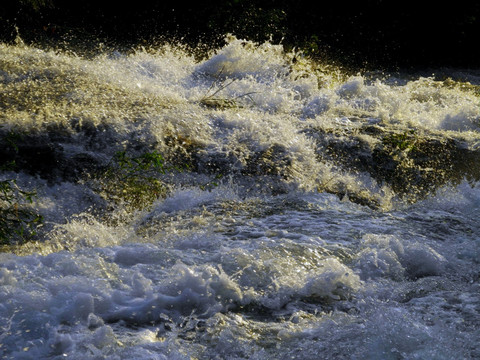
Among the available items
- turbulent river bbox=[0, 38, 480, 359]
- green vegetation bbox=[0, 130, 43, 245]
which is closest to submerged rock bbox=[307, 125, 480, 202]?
turbulent river bbox=[0, 38, 480, 359]

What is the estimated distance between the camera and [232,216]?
425 centimetres

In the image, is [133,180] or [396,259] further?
[133,180]

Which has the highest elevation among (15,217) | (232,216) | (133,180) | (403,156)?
(403,156)

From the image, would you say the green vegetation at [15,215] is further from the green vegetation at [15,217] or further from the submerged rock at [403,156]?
the submerged rock at [403,156]

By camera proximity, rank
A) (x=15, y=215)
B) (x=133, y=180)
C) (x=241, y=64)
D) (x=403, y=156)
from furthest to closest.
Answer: (x=241, y=64) < (x=403, y=156) < (x=133, y=180) < (x=15, y=215)

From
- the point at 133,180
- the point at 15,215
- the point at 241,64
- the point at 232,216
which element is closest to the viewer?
the point at 15,215

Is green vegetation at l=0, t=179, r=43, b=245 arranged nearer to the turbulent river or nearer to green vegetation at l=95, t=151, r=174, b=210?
the turbulent river

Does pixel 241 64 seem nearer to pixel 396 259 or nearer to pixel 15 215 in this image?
pixel 15 215

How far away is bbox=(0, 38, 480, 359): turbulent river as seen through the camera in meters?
2.71

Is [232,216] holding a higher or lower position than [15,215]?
higher

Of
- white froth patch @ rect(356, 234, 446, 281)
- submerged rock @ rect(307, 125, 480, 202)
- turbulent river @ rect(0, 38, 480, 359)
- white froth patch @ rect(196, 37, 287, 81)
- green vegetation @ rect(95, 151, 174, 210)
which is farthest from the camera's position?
white froth patch @ rect(196, 37, 287, 81)

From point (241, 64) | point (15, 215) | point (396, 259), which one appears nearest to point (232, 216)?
point (396, 259)

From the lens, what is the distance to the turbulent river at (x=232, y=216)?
2705 mm

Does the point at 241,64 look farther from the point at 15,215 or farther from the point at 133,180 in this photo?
the point at 15,215
